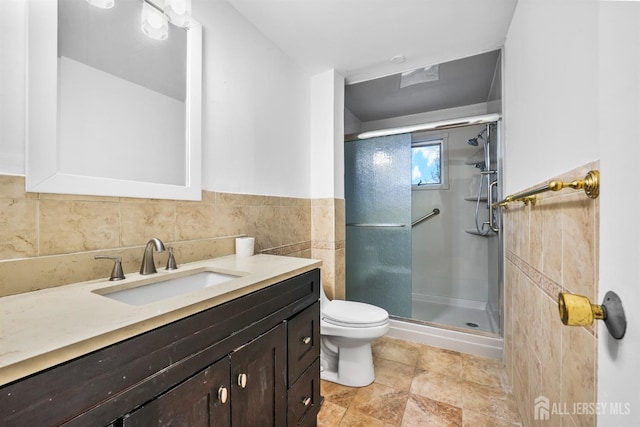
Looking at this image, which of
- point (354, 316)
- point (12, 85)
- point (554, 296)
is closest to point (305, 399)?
point (354, 316)

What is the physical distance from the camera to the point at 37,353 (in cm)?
45

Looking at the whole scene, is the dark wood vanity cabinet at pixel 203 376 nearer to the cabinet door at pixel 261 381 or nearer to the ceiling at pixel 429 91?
the cabinet door at pixel 261 381

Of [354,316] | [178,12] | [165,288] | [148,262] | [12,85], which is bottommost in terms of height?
[354,316]

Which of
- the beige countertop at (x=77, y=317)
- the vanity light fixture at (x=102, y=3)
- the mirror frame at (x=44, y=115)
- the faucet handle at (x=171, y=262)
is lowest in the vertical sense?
the beige countertop at (x=77, y=317)

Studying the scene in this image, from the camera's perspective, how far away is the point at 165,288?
1053mm

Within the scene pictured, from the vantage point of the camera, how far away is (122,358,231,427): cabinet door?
60 centimetres

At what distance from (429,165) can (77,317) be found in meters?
3.22

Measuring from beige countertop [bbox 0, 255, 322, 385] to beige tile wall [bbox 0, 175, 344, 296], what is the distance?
6 centimetres

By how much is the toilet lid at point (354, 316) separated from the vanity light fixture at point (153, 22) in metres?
1.69

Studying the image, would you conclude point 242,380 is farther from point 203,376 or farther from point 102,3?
point 102,3

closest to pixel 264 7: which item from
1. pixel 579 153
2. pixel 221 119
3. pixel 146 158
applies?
pixel 221 119

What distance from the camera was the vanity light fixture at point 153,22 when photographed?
45.2 inches

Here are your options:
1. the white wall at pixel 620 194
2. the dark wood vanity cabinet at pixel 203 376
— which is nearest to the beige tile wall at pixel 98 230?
the dark wood vanity cabinet at pixel 203 376

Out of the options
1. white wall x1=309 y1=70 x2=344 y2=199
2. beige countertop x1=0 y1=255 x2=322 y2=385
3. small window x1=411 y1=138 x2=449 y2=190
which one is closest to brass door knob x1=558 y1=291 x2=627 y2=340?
beige countertop x1=0 y1=255 x2=322 y2=385
